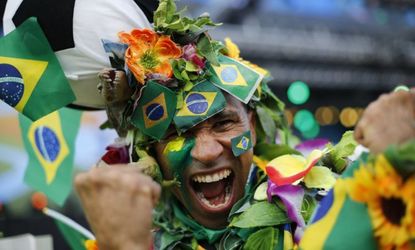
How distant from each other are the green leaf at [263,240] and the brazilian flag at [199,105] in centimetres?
40

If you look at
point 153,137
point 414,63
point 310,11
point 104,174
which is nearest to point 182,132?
point 153,137

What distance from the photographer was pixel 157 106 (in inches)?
88.2

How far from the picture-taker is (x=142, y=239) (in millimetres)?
1539

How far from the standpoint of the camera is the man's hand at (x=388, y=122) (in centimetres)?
142

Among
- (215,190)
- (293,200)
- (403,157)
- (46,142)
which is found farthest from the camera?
(46,142)

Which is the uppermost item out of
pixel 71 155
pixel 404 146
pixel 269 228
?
pixel 404 146

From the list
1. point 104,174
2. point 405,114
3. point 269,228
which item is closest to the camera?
point 405,114

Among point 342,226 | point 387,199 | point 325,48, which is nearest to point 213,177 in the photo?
point 342,226

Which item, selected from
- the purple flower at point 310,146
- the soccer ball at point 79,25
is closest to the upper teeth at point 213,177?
the soccer ball at point 79,25

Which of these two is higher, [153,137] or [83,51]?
[83,51]

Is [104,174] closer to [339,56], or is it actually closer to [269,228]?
[269,228]

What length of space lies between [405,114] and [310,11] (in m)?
7.96

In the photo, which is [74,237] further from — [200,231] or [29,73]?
[29,73]

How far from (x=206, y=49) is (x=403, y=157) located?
1110mm
